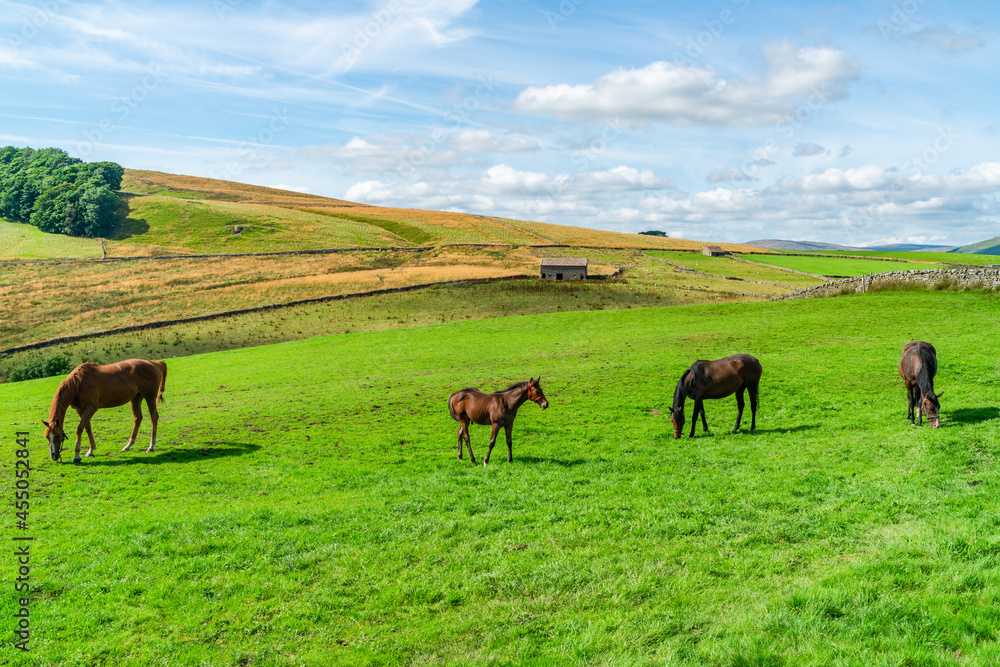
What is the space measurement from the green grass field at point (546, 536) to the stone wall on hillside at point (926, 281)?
63.7ft

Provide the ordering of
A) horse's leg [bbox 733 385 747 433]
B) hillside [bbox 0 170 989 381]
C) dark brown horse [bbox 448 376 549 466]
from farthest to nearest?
hillside [bbox 0 170 989 381]
horse's leg [bbox 733 385 747 433]
dark brown horse [bbox 448 376 549 466]

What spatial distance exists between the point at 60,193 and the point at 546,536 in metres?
147

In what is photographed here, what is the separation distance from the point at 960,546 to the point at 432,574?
27.0 ft

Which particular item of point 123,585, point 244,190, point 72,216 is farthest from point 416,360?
point 244,190

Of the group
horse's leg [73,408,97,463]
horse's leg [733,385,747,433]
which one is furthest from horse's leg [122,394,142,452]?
horse's leg [733,385,747,433]

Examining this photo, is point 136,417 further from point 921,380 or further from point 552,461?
point 921,380

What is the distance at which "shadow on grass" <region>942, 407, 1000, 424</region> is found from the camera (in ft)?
53.0

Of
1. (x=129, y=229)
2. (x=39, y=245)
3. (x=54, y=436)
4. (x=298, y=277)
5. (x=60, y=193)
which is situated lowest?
(x=54, y=436)

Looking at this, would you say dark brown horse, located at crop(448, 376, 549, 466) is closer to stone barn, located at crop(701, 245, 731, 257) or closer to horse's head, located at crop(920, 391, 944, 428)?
horse's head, located at crop(920, 391, 944, 428)

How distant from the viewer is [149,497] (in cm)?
1441

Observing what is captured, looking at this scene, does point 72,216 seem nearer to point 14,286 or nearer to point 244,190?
point 14,286

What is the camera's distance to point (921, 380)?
643 inches

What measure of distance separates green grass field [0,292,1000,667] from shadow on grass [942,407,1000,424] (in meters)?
0.13

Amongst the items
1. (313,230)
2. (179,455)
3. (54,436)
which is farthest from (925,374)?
(313,230)
